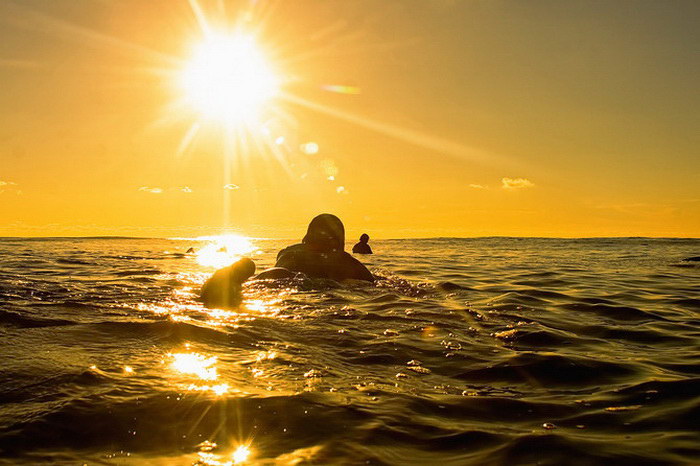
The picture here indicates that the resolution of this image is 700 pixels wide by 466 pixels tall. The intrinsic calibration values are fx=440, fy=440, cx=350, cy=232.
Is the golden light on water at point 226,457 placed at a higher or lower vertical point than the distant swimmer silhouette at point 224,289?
lower

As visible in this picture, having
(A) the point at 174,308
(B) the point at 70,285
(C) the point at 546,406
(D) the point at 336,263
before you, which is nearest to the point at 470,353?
(C) the point at 546,406

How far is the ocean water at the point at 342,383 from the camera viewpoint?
A: 2484 mm

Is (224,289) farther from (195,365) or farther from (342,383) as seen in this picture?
(342,383)

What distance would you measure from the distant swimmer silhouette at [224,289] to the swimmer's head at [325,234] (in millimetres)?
3453

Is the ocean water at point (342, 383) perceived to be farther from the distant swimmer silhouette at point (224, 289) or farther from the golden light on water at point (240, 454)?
the distant swimmer silhouette at point (224, 289)

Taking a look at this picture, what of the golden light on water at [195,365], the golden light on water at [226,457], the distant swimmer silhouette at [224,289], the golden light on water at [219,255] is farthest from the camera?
the golden light on water at [219,255]

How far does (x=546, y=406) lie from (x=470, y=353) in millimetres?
1456

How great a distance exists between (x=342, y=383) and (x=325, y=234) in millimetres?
8548

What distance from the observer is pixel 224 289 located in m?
8.02

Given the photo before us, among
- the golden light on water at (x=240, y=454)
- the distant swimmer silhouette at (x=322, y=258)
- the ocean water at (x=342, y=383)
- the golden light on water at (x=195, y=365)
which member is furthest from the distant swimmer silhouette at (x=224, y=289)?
the golden light on water at (x=240, y=454)

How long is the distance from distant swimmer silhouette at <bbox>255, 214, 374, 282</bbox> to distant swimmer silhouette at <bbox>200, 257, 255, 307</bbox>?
1818 millimetres

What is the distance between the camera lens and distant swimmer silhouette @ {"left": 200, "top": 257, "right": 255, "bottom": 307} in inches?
301

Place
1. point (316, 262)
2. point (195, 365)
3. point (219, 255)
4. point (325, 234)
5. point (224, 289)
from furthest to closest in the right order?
1. point (219, 255)
2. point (325, 234)
3. point (316, 262)
4. point (224, 289)
5. point (195, 365)

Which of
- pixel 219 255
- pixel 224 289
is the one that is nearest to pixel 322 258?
pixel 224 289
